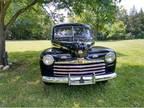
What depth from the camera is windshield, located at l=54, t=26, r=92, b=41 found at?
8.02m

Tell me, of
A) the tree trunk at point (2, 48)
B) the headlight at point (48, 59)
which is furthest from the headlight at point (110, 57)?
the tree trunk at point (2, 48)

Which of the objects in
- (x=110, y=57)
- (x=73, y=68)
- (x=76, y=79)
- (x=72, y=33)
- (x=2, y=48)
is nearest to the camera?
(x=76, y=79)

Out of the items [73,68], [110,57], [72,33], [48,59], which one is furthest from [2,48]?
[110,57]

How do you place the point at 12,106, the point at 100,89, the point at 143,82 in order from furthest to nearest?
the point at 143,82 < the point at 100,89 < the point at 12,106

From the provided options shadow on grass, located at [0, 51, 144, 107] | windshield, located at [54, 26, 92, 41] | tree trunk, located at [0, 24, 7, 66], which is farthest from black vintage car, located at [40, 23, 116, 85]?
tree trunk, located at [0, 24, 7, 66]

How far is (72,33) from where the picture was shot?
8180 millimetres

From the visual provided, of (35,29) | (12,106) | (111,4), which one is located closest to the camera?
(12,106)

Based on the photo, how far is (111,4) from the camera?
9.33 m

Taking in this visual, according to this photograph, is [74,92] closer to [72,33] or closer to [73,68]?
[73,68]

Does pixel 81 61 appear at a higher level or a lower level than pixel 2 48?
lower

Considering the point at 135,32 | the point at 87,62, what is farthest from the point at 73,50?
Answer: the point at 135,32

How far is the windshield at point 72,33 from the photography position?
8016 millimetres

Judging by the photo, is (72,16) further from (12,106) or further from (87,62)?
(12,106)

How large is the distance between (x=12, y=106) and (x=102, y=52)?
270 cm
